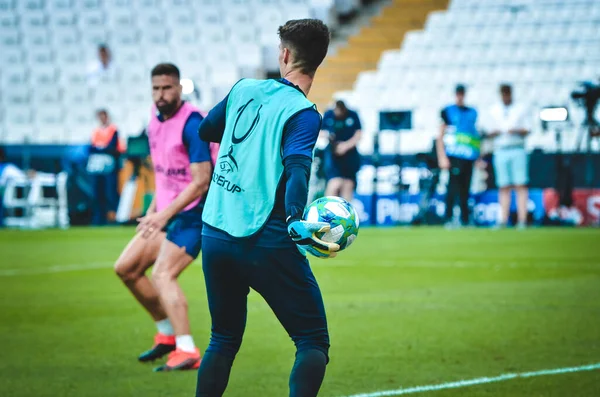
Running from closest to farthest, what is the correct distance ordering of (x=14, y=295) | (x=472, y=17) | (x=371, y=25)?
(x=14, y=295)
(x=472, y=17)
(x=371, y=25)

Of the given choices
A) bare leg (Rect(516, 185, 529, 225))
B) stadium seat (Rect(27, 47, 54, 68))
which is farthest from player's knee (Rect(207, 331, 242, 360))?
stadium seat (Rect(27, 47, 54, 68))

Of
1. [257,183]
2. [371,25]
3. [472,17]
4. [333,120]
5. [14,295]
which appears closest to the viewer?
[257,183]

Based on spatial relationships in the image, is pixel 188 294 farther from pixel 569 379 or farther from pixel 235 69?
pixel 235 69

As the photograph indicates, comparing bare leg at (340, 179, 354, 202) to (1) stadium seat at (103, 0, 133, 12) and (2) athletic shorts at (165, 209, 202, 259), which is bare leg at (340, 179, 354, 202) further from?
(1) stadium seat at (103, 0, 133, 12)

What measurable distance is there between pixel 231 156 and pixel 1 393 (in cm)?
267

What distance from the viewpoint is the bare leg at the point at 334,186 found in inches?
753

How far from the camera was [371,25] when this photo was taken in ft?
99.6

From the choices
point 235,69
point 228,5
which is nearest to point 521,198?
point 235,69

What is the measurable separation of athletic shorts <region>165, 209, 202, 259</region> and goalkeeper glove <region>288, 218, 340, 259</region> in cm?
293

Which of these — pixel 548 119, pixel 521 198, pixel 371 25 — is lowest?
pixel 521 198

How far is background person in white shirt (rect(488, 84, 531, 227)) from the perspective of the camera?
1966 centimetres

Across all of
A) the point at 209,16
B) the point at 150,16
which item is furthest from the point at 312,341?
the point at 150,16

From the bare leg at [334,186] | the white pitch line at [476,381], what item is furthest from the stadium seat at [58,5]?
the white pitch line at [476,381]

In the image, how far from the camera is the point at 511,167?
1975 centimetres
